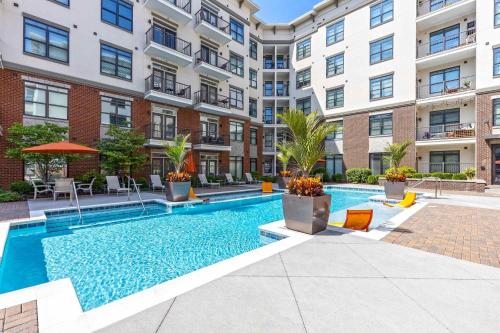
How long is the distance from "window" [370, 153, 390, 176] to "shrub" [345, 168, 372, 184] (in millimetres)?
596

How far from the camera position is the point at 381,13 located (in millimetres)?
22844

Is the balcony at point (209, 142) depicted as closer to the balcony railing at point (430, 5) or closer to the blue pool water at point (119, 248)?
the blue pool water at point (119, 248)

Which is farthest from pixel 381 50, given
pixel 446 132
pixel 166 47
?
pixel 166 47

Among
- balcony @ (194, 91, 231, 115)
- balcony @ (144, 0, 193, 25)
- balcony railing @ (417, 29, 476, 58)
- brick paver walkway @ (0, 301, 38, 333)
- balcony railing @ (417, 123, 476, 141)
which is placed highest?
balcony @ (144, 0, 193, 25)

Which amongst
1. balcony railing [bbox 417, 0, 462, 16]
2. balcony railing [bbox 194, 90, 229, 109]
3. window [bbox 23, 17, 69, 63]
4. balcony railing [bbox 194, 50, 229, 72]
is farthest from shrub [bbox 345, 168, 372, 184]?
window [bbox 23, 17, 69, 63]

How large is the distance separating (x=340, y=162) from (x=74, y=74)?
23019mm

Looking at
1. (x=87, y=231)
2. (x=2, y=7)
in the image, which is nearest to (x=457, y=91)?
(x=87, y=231)

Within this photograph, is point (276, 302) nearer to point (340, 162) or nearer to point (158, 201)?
point (158, 201)

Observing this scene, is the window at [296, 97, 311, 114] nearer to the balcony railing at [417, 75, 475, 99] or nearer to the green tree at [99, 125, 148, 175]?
the balcony railing at [417, 75, 475, 99]

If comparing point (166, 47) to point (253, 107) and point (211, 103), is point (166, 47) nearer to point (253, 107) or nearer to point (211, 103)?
point (211, 103)

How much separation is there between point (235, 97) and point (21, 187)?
18007mm

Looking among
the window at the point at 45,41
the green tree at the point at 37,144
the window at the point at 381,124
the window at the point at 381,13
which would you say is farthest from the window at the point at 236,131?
the window at the point at 381,13

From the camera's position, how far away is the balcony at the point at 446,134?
739 inches

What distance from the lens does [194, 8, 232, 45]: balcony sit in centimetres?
2097
